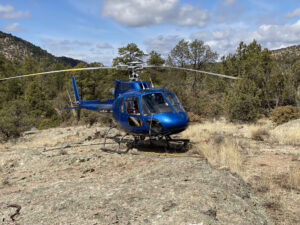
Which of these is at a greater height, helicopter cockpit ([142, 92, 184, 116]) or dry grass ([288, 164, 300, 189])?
helicopter cockpit ([142, 92, 184, 116])

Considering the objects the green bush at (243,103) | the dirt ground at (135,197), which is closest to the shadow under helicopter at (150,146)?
the dirt ground at (135,197)

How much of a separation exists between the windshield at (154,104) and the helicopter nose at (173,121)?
0.29 metres

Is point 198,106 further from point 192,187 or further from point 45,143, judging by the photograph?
point 192,187

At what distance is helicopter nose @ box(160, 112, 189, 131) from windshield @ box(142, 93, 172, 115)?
29cm

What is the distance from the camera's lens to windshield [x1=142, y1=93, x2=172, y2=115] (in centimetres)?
849

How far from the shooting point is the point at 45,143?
564 inches

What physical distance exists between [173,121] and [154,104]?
0.97m

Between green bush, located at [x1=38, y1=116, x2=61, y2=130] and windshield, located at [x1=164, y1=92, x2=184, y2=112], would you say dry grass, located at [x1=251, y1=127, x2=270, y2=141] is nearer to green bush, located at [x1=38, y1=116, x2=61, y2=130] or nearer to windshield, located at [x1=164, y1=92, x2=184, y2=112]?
windshield, located at [x1=164, y1=92, x2=184, y2=112]

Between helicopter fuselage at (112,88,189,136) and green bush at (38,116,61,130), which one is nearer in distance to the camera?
helicopter fuselage at (112,88,189,136)

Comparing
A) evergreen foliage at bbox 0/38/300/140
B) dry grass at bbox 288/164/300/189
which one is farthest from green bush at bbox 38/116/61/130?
dry grass at bbox 288/164/300/189

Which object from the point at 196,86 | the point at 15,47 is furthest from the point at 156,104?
the point at 15,47

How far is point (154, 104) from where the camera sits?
8625mm

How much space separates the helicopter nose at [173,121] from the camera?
806 cm

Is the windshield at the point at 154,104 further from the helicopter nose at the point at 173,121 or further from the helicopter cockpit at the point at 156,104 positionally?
the helicopter nose at the point at 173,121
